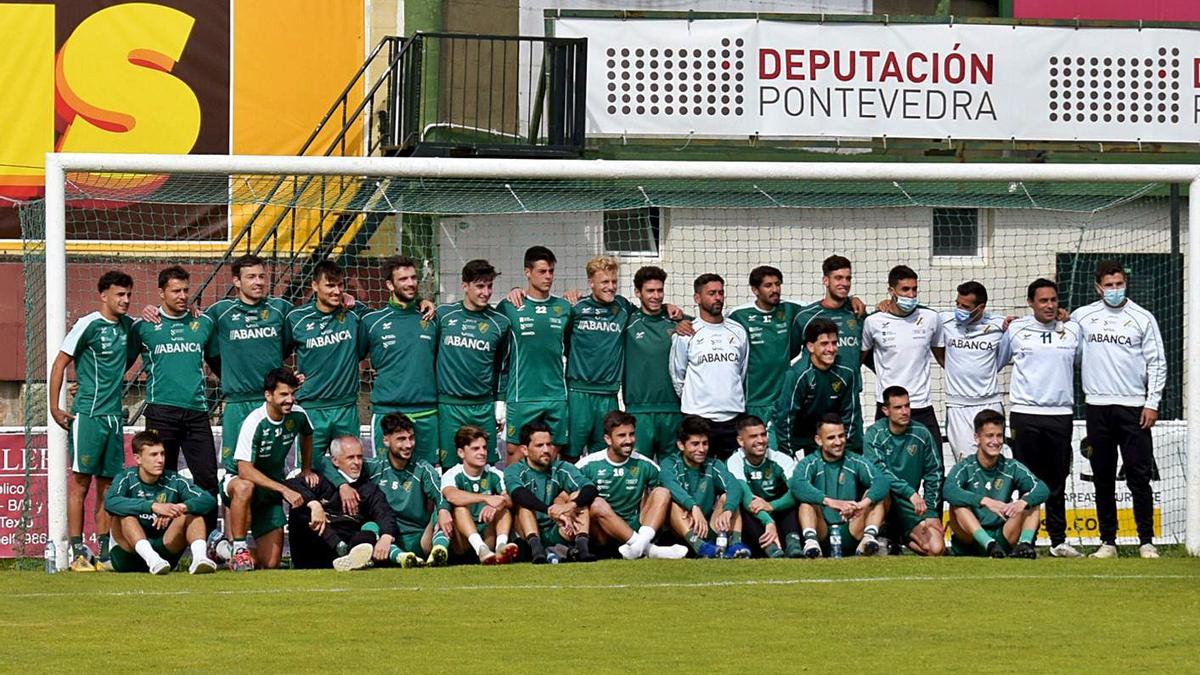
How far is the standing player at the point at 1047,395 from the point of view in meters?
11.4

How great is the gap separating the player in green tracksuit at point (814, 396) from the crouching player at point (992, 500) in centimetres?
73

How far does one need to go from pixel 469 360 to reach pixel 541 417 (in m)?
0.55

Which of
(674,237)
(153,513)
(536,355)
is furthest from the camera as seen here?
(674,237)

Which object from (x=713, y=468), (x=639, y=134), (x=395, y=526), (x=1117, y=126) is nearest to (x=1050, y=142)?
(x=1117, y=126)

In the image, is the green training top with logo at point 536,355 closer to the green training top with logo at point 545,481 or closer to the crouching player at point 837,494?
the green training top with logo at point 545,481

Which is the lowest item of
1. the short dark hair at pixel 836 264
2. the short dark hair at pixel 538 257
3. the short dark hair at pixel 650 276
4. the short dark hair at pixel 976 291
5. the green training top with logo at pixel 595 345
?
the green training top with logo at pixel 595 345

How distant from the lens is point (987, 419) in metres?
10.9

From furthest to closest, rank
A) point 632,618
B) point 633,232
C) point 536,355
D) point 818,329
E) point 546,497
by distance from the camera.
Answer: point 633,232 < point 536,355 < point 818,329 < point 546,497 < point 632,618

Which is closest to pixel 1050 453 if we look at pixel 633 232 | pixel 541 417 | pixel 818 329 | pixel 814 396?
pixel 814 396

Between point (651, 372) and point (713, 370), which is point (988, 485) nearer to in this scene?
point (713, 370)

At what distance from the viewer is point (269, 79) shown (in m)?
16.1

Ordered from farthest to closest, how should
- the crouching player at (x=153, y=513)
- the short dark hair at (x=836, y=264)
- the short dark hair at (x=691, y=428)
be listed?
the short dark hair at (x=836, y=264)
the short dark hair at (x=691, y=428)
the crouching player at (x=153, y=513)

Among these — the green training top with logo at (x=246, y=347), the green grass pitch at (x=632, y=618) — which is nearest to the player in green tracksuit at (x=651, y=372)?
the green grass pitch at (x=632, y=618)

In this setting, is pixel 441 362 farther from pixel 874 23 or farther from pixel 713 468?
pixel 874 23
